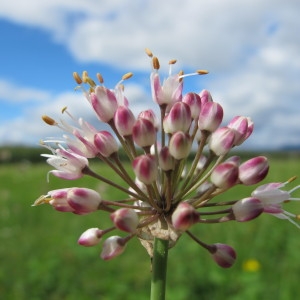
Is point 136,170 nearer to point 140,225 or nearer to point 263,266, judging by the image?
point 140,225

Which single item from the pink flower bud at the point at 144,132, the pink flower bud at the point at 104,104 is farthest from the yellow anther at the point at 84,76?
the pink flower bud at the point at 144,132

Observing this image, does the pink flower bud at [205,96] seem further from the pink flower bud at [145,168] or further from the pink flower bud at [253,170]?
the pink flower bud at [145,168]

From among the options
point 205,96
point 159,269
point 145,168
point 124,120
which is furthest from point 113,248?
point 205,96

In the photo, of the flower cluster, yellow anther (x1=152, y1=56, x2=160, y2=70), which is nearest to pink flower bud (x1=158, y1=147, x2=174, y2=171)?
the flower cluster

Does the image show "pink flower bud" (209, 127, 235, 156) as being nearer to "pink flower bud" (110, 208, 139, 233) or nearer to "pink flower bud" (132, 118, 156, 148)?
"pink flower bud" (132, 118, 156, 148)

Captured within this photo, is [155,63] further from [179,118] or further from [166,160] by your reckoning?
[166,160]
